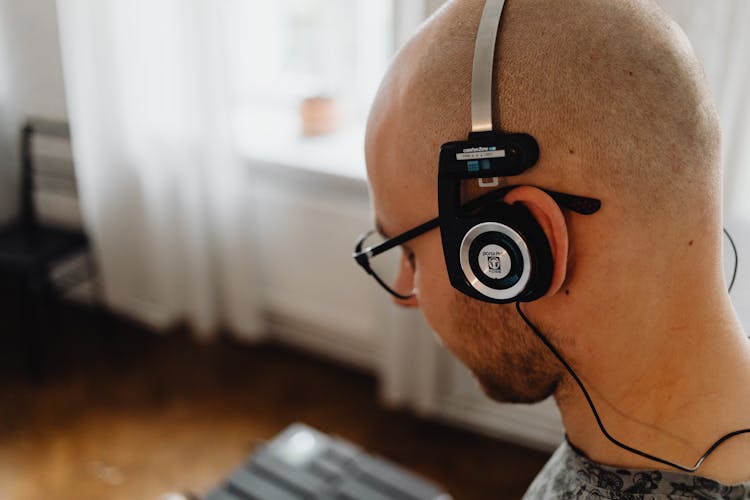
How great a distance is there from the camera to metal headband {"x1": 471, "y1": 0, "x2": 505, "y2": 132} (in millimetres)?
624

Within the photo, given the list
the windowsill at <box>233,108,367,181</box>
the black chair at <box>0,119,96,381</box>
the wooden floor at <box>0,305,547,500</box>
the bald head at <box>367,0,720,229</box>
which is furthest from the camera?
the black chair at <box>0,119,96,381</box>

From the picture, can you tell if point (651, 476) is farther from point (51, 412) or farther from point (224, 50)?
point (51, 412)

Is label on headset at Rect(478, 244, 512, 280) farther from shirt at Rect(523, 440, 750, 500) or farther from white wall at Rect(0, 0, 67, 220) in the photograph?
white wall at Rect(0, 0, 67, 220)

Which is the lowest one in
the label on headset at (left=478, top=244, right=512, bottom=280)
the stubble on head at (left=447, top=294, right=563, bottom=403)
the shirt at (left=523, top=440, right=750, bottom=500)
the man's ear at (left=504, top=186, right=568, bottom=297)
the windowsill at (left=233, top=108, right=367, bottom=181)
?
the windowsill at (left=233, top=108, right=367, bottom=181)

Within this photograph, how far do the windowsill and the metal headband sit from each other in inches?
61.4

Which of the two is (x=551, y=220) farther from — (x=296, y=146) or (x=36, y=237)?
(x=36, y=237)

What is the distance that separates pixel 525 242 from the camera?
631 millimetres

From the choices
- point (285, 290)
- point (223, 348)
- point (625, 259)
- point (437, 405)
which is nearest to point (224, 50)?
point (285, 290)

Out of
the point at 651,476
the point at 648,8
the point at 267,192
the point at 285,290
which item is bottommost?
the point at 285,290

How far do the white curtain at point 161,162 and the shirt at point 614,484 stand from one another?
1819mm

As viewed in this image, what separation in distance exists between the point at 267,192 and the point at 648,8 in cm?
191

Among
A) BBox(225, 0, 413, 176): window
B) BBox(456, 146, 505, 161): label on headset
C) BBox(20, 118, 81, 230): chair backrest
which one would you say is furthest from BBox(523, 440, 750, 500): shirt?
BBox(20, 118, 81, 230): chair backrest

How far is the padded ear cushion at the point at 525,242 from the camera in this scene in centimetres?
63

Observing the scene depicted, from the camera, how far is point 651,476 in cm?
68
